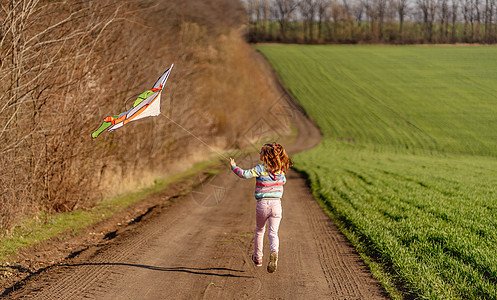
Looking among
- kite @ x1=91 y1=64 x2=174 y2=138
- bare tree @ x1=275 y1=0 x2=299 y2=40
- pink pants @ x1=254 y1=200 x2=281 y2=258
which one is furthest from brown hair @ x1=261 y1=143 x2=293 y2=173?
bare tree @ x1=275 y1=0 x2=299 y2=40

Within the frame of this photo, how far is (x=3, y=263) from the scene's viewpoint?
7809 millimetres

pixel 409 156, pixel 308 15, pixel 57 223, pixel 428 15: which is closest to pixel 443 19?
pixel 428 15

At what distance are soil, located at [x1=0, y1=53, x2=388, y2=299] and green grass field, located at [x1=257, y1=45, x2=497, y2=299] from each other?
2.35 feet

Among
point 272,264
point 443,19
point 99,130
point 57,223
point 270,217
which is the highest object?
point 443,19

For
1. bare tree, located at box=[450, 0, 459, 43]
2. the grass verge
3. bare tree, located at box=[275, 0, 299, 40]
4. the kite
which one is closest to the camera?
the kite

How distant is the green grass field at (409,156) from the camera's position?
7.50 metres

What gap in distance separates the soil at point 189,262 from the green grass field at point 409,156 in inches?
28.2

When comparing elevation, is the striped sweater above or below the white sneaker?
above

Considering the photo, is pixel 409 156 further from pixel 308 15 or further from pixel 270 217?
pixel 308 15

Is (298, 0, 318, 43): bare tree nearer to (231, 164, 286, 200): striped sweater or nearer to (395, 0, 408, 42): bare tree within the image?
(395, 0, 408, 42): bare tree

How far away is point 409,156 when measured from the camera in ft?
115

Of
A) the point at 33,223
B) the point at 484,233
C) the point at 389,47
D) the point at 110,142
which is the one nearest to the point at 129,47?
the point at 110,142

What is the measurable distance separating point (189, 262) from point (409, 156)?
30283mm

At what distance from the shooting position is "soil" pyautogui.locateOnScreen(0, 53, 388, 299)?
640 centimetres
